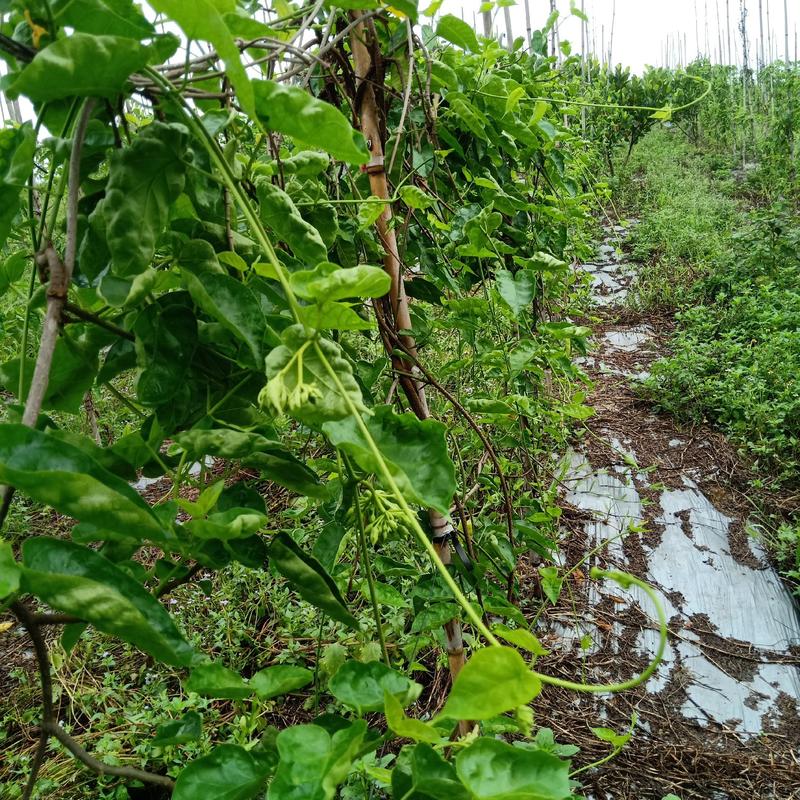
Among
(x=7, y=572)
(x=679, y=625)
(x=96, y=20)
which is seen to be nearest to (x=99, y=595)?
(x=7, y=572)

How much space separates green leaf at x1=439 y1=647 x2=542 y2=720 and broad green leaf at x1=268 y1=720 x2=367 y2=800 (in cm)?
11

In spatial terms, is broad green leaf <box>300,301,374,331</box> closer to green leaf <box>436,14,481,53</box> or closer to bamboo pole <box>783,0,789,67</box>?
green leaf <box>436,14,481,53</box>

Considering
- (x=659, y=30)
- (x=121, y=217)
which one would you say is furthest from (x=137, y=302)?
(x=659, y=30)

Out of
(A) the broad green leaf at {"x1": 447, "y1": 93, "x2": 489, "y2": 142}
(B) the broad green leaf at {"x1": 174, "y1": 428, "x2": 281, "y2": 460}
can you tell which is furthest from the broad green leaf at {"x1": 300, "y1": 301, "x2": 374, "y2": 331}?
(A) the broad green leaf at {"x1": 447, "y1": 93, "x2": 489, "y2": 142}

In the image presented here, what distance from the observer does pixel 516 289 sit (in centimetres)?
114

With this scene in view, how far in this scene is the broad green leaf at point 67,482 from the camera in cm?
34

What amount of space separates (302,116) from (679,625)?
2031mm

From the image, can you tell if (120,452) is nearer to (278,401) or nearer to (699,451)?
(278,401)

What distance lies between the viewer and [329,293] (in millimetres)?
427

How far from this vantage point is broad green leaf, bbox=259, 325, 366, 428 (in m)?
0.42

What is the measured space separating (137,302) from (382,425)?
219 millimetres

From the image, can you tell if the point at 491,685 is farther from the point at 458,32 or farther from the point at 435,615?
the point at 458,32

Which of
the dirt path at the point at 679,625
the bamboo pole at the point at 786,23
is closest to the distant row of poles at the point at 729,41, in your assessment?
the bamboo pole at the point at 786,23

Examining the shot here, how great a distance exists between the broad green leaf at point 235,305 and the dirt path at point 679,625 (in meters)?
1.37
